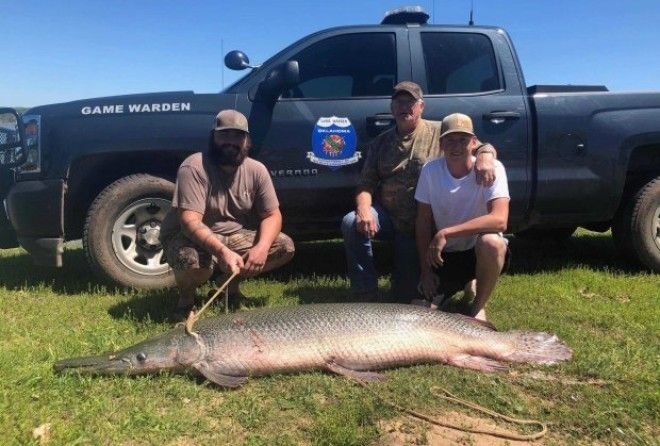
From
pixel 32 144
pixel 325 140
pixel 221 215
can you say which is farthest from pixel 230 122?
pixel 32 144

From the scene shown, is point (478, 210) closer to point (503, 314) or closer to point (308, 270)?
point (503, 314)

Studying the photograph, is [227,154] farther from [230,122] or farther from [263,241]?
[263,241]

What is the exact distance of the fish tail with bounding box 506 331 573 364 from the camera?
3.45 meters

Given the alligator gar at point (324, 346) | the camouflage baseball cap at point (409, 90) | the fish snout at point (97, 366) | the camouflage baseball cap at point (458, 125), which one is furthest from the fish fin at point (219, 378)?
the camouflage baseball cap at point (409, 90)

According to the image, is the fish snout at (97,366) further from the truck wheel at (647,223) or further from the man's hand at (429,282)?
the truck wheel at (647,223)

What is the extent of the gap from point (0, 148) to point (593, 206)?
205 inches

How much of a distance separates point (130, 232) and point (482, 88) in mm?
3256

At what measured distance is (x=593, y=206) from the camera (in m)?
5.16

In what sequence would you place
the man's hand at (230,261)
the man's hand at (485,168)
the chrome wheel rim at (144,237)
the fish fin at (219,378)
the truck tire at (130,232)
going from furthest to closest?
1. the chrome wheel rim at (144,237)
2. the truck tire at (130,232)
3. the man's hand at (485,168)
4. the man's hand at (230,261)
5. the fish fin at (219,378)

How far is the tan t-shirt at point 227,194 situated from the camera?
415 cm

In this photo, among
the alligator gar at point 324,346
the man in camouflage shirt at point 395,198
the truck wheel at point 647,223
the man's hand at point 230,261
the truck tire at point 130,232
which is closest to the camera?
the alligator gar at point 324,346

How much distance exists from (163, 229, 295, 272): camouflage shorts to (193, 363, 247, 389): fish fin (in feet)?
3.14

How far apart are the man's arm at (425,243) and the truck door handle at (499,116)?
1.24 metres

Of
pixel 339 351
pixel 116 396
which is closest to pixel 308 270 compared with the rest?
pixel 339 351
